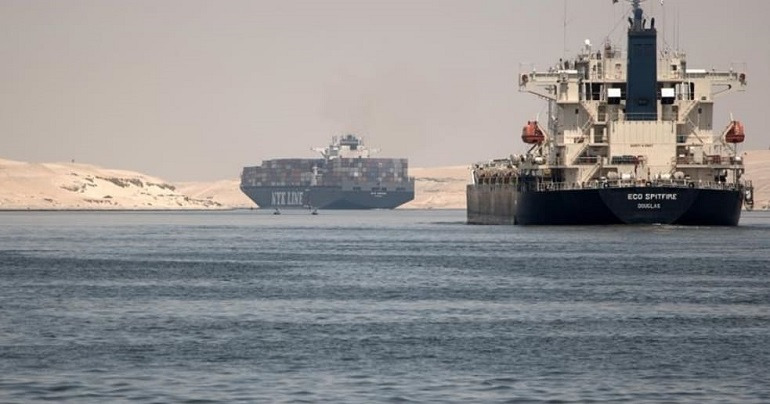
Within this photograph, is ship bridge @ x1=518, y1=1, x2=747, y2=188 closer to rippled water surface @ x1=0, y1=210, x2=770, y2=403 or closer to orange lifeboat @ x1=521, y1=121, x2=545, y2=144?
orange lifeboat @ x1=521, y1=121, x2=545, y2=144

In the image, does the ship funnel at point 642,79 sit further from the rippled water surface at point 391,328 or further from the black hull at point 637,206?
the rippled water surface at point 391,328

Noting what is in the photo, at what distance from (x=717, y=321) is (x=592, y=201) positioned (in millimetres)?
65016

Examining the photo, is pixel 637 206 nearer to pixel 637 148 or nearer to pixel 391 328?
pixel 637 148

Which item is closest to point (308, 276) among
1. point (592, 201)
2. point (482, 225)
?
point (592, 201)

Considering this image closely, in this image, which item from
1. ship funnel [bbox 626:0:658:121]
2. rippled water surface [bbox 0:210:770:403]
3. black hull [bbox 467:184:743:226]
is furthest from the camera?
ship funnel [bbox 626:0:658:121]

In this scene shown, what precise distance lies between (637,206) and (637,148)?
8.57 meters

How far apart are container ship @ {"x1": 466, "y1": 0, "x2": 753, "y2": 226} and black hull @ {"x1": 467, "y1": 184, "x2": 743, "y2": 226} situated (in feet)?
0.22

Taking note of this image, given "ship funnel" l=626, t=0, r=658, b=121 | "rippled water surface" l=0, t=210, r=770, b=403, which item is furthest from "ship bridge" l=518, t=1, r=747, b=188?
"rippled water surface" l=0, t=210, r=770, b=403

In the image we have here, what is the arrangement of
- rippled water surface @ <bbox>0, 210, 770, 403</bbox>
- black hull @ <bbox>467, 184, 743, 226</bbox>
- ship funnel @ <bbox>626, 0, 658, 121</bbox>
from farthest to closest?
ship funnel @ <bbox>626, 0, 658, 121</bbox>, black hull @ <bbox>467, 184, 743, 226</bbox>, rippled water surface @ <bbox>0, 210, 770, 403</bbox>

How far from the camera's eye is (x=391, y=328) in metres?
45.8

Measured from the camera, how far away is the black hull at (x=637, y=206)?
110 meters

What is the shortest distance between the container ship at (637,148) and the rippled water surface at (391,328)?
26032mm

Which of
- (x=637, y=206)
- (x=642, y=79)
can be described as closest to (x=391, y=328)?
(x=637, y=206)

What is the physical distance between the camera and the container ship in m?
112
